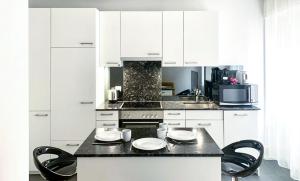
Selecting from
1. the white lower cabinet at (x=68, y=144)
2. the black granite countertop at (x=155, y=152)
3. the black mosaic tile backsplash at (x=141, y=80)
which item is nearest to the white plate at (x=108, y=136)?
the black granite countertop at (x=155, y=152)

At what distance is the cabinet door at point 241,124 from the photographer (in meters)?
3.56

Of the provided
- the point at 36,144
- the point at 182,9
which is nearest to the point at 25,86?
the point at 36,144

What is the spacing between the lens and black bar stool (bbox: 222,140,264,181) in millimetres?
1957

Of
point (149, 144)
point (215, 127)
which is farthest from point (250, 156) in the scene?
point (215, 127)

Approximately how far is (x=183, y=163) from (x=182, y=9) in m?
3.04

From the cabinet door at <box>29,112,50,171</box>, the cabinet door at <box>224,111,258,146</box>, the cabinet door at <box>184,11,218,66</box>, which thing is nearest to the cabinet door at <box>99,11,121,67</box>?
the cabinet door at <box>184,11,218,66</box>

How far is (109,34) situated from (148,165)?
2480mm

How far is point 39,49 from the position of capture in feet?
11.7

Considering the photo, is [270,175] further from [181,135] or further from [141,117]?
[181,135]

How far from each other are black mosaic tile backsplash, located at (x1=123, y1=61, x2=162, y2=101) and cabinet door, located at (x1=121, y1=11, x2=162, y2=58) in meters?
0.45

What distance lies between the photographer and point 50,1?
4211mm

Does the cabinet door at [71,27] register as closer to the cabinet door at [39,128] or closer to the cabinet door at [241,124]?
the cabinet door at [39,128]

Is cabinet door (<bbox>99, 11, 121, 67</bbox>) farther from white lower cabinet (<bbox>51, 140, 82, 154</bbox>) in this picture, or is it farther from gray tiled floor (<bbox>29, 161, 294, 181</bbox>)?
gray tiled floor (<bbox>29, 161, 294, 181</bbox>)

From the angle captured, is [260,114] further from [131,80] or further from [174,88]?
[131,80]
